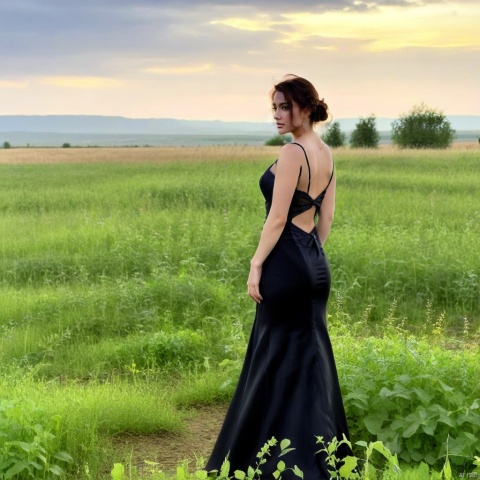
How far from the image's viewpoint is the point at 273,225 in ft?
15.9

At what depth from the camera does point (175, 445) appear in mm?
6199

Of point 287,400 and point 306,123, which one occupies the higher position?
point 306,123

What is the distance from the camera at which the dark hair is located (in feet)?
15.6

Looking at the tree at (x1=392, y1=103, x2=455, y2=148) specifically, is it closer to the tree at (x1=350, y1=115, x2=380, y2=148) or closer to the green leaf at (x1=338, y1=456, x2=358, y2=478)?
the tree at (x1=350, y1=115, x2=380, y2=148)

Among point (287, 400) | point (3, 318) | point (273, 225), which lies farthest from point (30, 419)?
point (3, 318)

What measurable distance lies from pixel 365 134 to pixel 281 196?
80.4m

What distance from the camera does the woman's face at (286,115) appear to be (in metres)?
4.78

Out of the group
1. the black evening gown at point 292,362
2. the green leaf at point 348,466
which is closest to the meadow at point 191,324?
the green leaf at point 348,466

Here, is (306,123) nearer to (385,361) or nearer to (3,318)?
(385,361)

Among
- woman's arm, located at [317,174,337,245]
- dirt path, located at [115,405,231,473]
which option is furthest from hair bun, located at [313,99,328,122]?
dirt path, located at [115,405,231,473]

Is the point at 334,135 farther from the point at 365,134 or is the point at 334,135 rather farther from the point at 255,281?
the point at 255,281

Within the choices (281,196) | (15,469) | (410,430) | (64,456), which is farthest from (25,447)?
(410,430)

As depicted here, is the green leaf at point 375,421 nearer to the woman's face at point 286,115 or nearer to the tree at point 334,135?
the woman's face at point 286,115

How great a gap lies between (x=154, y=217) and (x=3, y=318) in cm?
693
